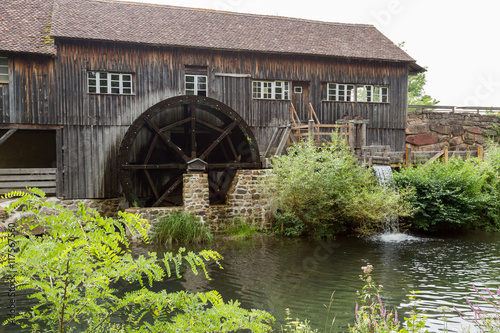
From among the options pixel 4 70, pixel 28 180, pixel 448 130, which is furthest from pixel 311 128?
pixel 448 130

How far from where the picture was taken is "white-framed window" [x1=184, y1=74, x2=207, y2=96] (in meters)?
13.9

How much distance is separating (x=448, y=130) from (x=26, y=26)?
1762cm

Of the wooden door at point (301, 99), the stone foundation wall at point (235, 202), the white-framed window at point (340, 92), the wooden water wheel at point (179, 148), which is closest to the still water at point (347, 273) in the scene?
the stone foundation wall at point (235, 202)

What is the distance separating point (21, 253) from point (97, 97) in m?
11.1

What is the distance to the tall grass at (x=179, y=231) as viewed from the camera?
11.3 meters

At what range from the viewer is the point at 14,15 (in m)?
13.2

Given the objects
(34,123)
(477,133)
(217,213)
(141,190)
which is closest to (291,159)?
(217,213)

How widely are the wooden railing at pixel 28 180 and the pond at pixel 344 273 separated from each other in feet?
13.2

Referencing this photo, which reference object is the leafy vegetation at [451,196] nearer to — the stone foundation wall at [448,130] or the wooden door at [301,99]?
the wooden door at [301,99]

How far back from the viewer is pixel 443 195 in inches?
467

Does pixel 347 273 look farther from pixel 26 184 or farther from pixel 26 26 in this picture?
pixel 26 26

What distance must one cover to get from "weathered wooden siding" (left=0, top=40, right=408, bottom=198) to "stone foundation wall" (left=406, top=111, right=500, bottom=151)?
18.8 feet

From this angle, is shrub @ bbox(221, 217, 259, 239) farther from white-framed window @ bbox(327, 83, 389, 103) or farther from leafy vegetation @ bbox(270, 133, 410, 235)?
white-framed window @ bbox(327, 83, 389, 103)

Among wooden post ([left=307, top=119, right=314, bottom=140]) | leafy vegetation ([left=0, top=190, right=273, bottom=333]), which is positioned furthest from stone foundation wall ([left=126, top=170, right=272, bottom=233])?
leafy vegetation ([left=0, top=190, right=273, bottom=333])
